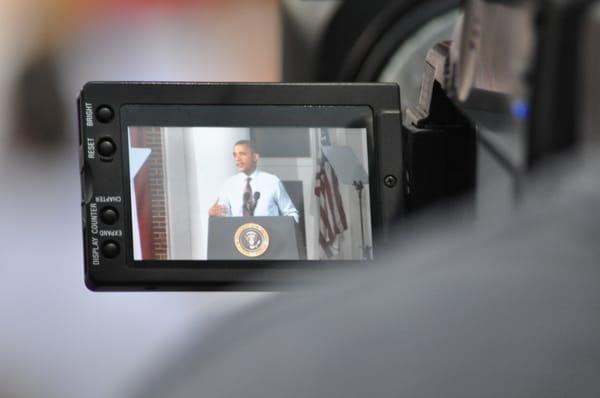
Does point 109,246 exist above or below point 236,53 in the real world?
below

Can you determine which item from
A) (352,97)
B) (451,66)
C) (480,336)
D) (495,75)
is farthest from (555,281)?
(352,97)

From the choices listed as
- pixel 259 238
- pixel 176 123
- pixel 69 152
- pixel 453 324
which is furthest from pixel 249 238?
pixel 69 152

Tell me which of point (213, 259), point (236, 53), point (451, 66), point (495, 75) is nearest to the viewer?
point (495, 75)

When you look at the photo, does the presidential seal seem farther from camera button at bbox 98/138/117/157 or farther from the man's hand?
camera button at bbox 98/138/117/157

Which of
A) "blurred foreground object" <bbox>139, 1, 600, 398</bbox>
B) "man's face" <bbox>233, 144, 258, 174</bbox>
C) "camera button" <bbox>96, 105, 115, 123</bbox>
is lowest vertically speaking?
"blurred foreground object" <bbox>139, 1, 600, 398</bbox>

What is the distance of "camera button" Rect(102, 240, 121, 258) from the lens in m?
0.94

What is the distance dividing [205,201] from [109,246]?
87 mm

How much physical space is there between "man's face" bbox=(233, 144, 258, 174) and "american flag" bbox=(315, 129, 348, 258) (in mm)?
52

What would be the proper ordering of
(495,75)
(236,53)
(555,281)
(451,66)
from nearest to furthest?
(555,281) < (495,75) < (451,66) < (236,53)

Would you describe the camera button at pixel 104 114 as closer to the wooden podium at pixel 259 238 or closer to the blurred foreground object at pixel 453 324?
the wooden podium at pixel 259 238

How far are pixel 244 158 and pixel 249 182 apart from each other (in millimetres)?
24

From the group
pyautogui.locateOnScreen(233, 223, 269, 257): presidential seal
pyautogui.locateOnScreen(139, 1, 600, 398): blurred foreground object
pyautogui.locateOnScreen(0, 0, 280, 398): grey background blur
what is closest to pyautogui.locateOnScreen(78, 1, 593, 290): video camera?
pyautogui.locateOnScreen(233, 223, 269, 257): presidential seal

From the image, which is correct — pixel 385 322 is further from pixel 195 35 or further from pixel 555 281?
pixel 195 35

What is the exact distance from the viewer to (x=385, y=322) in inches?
11.8
